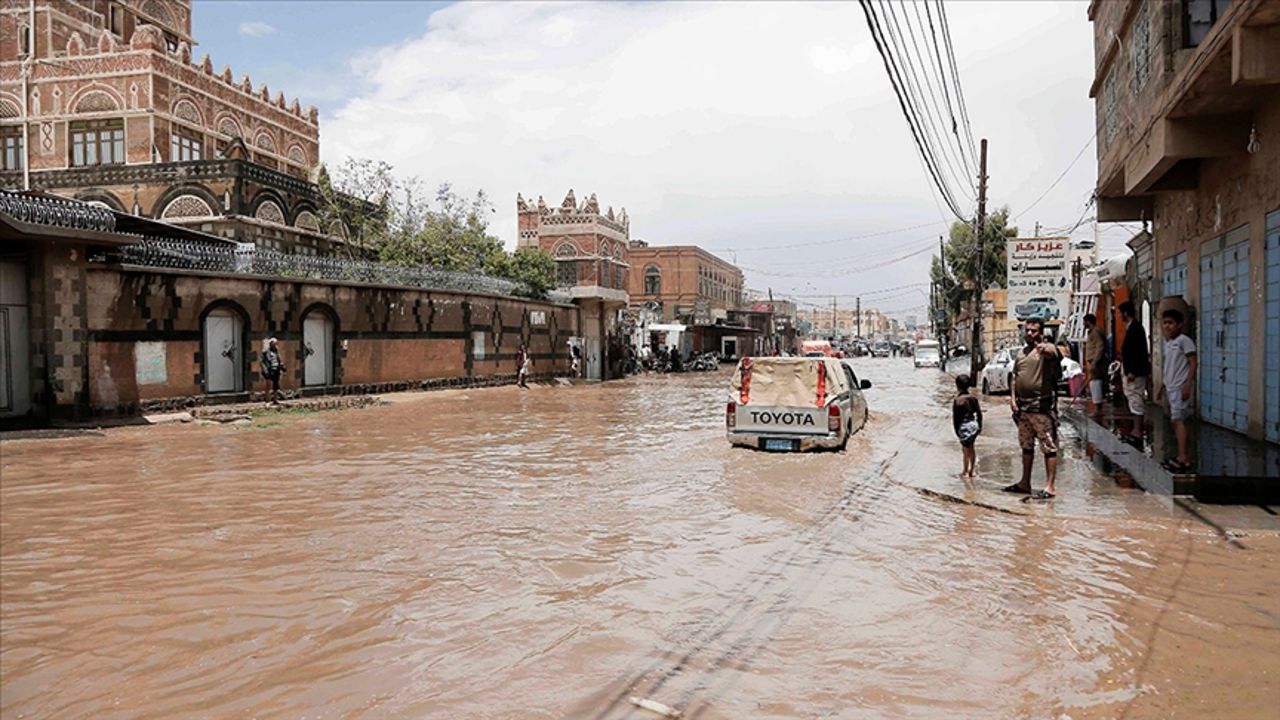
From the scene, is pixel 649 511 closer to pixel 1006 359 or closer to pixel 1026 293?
pixel 1026 293

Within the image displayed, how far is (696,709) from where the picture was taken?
430 centimetres

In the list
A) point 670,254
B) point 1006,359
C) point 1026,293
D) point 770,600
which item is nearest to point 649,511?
point 770,600

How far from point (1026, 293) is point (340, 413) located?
20.6 metres

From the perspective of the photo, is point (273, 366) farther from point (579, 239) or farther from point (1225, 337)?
point (579, 239)

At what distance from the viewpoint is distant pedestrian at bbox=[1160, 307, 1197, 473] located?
30.9ft

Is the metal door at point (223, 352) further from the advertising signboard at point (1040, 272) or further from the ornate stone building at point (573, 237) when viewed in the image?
the ornate stone building at point (573, 237)

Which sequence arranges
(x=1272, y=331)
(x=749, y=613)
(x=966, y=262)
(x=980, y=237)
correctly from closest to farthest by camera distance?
(x=749, y=613) < (x=1272, y=331) < (x=980, y=237) < (x=966, y=262)

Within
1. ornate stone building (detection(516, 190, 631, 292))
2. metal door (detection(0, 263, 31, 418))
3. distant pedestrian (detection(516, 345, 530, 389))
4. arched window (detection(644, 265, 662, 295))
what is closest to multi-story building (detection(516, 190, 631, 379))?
ornate stone building (detection(516, 190, 631, 292))

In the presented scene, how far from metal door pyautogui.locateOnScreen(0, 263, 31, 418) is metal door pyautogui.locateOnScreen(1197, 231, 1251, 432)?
2139 centimetres

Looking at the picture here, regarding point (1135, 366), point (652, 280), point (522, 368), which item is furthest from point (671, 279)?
point (1135, 366)

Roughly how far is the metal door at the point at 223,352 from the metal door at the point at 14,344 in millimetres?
4659

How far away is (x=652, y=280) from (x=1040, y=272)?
46.5 meters

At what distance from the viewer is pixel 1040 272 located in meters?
26.5

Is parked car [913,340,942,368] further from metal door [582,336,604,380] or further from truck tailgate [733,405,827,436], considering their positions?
truck tailgate [733,405,827,436]
